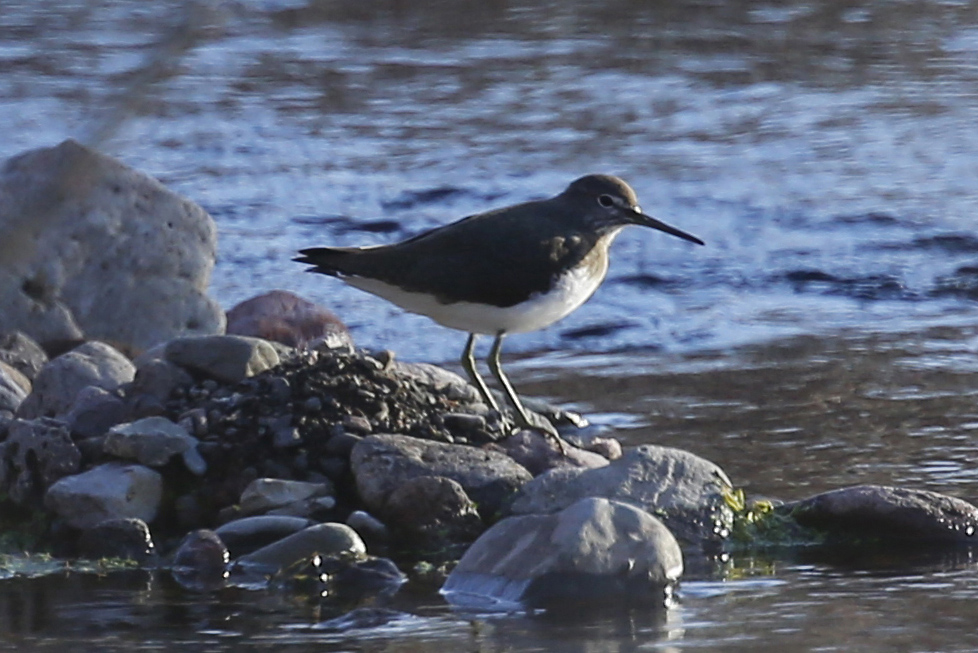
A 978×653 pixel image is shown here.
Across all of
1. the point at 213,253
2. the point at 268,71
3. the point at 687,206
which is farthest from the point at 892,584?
the point at 268,71

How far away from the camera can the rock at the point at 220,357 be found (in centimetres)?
619

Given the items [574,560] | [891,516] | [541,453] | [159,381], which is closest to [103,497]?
[159,381]

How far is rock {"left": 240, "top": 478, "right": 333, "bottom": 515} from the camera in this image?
5.51 metres

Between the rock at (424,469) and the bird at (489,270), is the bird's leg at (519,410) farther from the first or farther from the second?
the rock at (424,469)

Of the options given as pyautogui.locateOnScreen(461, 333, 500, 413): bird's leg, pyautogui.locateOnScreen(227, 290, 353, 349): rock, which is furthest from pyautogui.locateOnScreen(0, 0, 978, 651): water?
pyautogui.locateOnScreen(227, 290, 353, 349): rock

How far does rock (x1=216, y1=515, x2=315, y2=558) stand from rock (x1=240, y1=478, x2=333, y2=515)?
0.20 m

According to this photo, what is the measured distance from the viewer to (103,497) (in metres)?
5.54

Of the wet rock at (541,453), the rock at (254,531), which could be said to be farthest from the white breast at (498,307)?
the rock at (254,531)

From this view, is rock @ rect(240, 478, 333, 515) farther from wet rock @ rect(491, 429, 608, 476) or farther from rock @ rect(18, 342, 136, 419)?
rock @ rect(18, 342, 136, 419)

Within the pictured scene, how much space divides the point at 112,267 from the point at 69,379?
155cm

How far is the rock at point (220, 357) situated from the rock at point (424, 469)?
0.74 metres

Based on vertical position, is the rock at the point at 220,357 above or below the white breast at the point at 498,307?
below

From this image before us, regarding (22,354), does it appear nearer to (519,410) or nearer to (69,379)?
(69,379)

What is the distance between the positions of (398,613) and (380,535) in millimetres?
765
